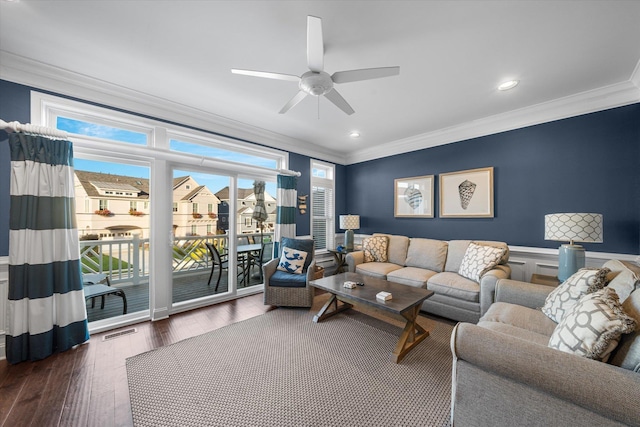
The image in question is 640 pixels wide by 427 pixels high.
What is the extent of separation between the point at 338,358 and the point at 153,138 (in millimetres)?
3367

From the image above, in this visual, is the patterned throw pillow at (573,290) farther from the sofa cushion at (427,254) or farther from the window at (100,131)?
the window at (100,131)

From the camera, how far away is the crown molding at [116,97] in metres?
2.16

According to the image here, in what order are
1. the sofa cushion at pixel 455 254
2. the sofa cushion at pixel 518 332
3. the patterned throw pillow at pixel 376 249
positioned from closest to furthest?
the sofa cushion at pixel 518 332 < the sofa cushion at pixel 455 254 < the patterned throw pillow at pixel 376 249

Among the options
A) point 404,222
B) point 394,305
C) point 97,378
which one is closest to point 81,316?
point 97,378

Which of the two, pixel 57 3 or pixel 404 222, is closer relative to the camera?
pixel 57 3

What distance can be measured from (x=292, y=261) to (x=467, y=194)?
2.96 meters

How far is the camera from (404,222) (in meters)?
4.47

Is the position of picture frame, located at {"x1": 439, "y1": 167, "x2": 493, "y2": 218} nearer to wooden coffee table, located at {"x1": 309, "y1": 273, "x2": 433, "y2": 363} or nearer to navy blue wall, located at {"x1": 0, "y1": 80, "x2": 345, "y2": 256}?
wooden coffee table, located at {"x1": 309, "y1": 273, "x2": 433, "y2": 363}

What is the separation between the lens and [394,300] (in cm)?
230

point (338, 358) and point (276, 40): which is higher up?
point (276, 40)

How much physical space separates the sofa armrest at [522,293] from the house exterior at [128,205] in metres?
3.78

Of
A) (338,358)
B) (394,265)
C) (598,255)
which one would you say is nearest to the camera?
(338,358)

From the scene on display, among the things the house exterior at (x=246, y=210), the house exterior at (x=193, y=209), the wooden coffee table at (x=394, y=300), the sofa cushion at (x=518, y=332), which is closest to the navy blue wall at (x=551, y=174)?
the wooden coffee table at (x=394, y=300)

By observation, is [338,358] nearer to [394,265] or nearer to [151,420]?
[151,420]
